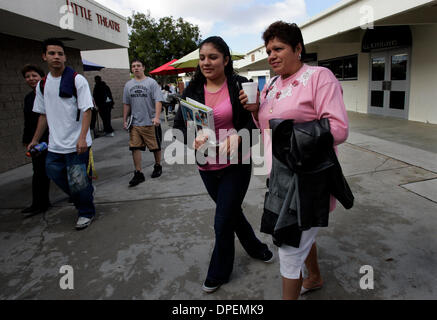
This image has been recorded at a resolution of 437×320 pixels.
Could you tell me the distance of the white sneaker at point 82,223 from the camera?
3421 mm

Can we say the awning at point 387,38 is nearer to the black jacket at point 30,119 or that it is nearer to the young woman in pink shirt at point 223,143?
the young woman in pink shirt at point 223,143

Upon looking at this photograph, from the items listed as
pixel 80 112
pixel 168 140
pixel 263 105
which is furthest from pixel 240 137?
pixel 168 140

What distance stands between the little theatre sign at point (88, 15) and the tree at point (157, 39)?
1556cm

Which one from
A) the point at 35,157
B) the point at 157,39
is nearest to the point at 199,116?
the point at 35,157

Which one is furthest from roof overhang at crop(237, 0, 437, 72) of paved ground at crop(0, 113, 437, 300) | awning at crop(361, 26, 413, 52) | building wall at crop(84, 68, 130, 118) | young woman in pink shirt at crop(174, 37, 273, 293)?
building wall at crop(84, 68, 130, 118)

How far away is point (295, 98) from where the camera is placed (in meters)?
1.66

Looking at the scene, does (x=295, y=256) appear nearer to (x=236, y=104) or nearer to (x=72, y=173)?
(x=236, y=104)

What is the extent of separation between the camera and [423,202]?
3463mm

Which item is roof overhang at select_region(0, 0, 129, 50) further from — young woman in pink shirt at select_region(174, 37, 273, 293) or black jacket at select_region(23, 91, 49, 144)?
young woman in pink shirt at select_region(174, 37, 273, 293)

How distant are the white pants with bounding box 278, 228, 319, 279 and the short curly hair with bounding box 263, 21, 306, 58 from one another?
3.62 feet

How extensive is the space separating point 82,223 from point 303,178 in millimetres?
2808

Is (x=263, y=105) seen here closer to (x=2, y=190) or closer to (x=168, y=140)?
(x=2, y=190)

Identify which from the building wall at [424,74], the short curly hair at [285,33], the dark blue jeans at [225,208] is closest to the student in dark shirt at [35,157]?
the dark blue jeans at [225,208]
